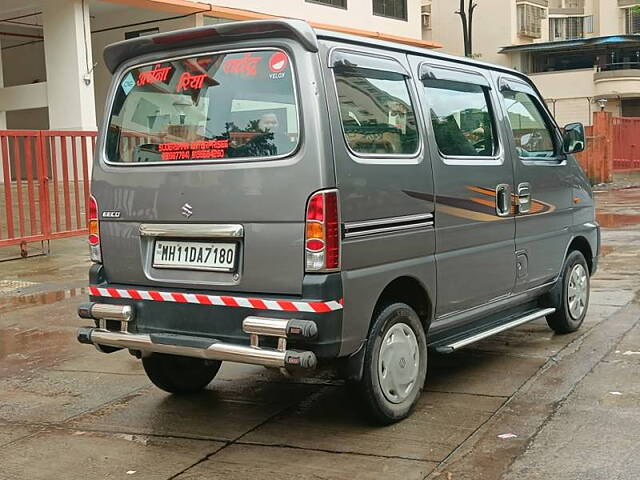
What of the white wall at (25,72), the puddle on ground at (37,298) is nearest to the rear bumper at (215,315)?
the puddle on ground at (37,298)

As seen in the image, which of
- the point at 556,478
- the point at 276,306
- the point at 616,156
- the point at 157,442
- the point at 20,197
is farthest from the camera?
the point at 616,156

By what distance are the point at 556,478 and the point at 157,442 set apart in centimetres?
210

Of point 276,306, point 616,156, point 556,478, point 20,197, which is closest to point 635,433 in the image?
point 556,478

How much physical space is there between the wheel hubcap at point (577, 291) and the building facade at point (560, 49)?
1487 inches

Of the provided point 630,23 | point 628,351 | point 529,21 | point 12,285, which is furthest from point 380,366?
point 630,23

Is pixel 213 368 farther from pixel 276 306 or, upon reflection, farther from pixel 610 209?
pixel 610 209

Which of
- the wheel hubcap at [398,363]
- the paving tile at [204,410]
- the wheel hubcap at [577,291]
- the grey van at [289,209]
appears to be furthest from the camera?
the wheel hubcap at [577,291]

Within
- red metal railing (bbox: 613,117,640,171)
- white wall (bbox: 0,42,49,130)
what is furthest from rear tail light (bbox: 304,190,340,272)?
red metal railing (bbox: 613,117,640,171)

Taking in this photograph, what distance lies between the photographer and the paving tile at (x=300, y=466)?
3947mm

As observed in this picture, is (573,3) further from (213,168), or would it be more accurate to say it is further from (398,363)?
(213,168)

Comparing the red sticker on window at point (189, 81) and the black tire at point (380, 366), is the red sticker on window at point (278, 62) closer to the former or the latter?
the red sticker on window at point (189, 81)

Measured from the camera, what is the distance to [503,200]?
5598mm

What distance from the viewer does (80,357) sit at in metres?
6.36

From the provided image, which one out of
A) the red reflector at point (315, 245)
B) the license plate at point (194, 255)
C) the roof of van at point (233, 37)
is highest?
the roof of van at point (233, 37)
